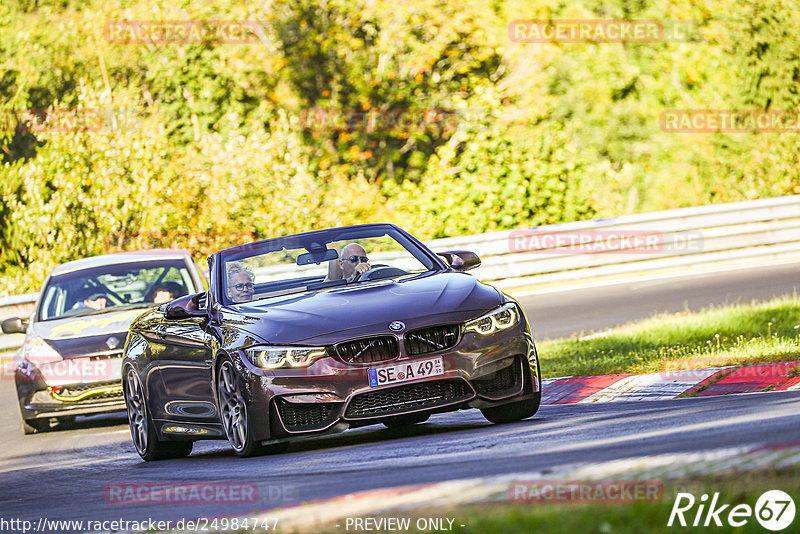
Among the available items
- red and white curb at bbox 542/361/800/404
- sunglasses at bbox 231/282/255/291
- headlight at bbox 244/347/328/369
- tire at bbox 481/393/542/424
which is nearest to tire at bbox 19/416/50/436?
sunglasses at bbox 231/282/255/291

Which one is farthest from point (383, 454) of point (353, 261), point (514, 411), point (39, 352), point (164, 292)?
point (164, 292)

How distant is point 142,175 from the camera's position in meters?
23.5

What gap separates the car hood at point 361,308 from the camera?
7.84 metres

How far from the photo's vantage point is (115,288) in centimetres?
1375

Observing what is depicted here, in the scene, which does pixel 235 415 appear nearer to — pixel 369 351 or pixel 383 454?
pixel 369 351

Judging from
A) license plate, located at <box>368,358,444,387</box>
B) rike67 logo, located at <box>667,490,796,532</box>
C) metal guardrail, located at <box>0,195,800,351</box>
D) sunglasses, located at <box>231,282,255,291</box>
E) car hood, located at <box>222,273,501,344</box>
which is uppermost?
rike67 logo, located at <box>667,490,796,532</box>

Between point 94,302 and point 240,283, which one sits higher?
point 240,283

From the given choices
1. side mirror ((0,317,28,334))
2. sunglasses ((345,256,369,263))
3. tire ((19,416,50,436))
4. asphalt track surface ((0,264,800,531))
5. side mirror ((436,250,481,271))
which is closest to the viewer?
asphalt track surface ((0,264,800,531))

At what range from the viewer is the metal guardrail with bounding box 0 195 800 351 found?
66.2 ft

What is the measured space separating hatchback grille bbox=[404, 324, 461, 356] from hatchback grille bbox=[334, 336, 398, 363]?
95 mm

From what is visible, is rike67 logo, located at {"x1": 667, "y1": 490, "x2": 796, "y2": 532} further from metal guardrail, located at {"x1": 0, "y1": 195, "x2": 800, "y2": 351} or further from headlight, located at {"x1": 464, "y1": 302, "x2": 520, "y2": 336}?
metal guardrail, located at {"x1": 0, "y1": 195, "x2": 800, "y2": 351}

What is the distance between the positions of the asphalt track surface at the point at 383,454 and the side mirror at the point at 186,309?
3.19ft

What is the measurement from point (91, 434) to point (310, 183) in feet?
41.5

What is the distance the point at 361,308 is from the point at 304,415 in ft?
2.41
